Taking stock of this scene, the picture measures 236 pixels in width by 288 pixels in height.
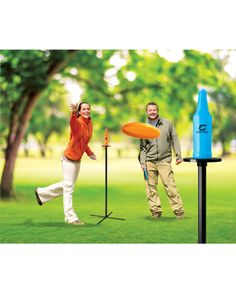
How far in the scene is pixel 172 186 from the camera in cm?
495

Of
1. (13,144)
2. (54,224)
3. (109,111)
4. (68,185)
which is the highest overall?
(109,111)

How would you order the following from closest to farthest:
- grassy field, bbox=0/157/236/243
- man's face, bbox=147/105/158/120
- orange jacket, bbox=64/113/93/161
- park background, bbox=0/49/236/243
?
grassy field, bbox=0/157/236/243
orange jacket, bbox=64/113/93/161
man's face, bbox=147/105/158/120
park background, bbox=0/49/236/243

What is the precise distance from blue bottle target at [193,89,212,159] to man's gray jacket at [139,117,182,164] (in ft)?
4.77

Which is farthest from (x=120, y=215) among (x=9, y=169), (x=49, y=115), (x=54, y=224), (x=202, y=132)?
(x=49, y=115)

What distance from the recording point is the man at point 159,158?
4.86 m

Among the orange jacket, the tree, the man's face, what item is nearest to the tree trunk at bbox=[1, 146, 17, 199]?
the tree

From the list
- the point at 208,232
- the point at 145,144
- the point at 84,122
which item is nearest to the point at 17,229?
the point at 84,122

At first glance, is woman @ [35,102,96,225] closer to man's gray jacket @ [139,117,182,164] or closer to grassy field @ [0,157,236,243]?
grassy field @ [0,157,236,243]

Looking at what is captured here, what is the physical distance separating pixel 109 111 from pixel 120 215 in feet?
8.97

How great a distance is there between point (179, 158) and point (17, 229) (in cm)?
186

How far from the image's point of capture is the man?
16.0ft

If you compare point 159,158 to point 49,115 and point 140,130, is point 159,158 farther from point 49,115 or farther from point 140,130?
point 49,115

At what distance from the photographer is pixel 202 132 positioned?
3.36 metres

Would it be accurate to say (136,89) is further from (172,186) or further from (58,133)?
(172,186)
